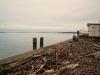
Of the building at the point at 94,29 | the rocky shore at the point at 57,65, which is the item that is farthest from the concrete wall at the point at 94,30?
the rocky shore at the point at 57,65

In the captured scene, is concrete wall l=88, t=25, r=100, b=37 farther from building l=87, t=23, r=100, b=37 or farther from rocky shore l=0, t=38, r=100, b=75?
rocky shore l=0, t=38, r=100, b=75

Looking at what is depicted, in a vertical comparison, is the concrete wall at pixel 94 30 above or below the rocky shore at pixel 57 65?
above

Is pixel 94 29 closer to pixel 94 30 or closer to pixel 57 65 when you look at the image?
pixel 94 30

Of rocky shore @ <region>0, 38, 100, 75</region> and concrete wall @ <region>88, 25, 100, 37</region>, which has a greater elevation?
concrete wall @ <region>88, 25, 100, 37</region>

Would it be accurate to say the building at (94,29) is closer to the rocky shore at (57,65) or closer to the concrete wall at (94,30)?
the concrete wall at (94,30)

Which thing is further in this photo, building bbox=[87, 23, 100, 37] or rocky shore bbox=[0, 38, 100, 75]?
building bbox=[87, 23, 100, 37]

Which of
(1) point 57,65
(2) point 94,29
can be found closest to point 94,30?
(2) point 94,29

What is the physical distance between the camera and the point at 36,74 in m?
11.7

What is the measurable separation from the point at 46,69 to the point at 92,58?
13.8ft

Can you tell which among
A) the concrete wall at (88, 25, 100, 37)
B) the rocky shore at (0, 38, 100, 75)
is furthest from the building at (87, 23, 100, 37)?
the rocky shore at (0, 38, 100, 75)

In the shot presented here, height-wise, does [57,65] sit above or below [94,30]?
below

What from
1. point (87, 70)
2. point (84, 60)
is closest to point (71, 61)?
point (84, 60)

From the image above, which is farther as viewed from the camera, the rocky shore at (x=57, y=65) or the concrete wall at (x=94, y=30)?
the concrete wall at (x=94, y=30)

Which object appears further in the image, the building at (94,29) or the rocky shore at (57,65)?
the building at (94,29)
